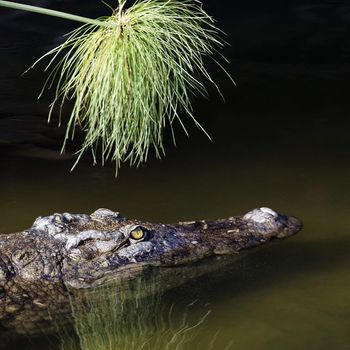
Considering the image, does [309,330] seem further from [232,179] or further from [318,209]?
[232,179]

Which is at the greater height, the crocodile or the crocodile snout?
the crocodile snout

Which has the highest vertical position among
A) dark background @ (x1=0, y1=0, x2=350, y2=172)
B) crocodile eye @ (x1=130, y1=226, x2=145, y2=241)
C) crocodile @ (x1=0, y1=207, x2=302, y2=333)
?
dark background @ (x1=0, y1=0, x2=350, y2=172)

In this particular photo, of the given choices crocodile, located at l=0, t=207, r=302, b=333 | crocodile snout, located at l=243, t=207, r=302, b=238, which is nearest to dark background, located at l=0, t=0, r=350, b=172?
crocodile snout, located at l=243, t=207, r=302, b=238

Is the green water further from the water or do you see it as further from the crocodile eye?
the crocodile eye

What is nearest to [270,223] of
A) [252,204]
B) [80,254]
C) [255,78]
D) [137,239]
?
[252,204]

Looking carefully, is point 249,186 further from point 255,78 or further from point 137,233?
point 255,78

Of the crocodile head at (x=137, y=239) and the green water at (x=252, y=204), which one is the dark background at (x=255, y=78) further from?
the crocodile head at (x=137, y=239)

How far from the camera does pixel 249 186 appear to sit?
812 centimetres

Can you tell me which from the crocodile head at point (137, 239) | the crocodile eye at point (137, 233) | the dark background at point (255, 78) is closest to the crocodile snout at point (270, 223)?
the crocodile head at point (137, 239)

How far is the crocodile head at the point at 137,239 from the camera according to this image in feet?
21.4

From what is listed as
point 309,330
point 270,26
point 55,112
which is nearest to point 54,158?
point 55,112

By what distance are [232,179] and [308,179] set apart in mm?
682

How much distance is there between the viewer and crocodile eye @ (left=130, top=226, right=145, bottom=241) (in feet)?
21.5

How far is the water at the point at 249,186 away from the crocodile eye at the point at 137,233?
1.57ft
